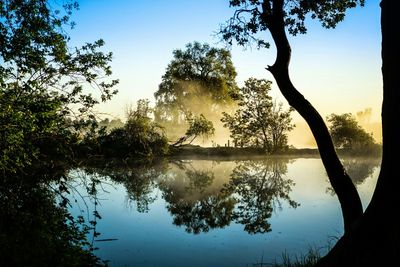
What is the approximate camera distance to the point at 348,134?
46.1 metres

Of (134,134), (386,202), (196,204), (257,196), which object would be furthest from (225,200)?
(134,134)

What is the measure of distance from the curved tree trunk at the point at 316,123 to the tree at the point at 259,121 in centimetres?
3688

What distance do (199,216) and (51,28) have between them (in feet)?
25.6

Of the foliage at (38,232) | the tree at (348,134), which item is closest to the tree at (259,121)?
the tree at (348,134)

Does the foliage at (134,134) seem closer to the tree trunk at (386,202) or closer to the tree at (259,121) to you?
the tree at (259,121)

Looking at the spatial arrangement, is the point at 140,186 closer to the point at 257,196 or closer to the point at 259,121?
the point at 257,196

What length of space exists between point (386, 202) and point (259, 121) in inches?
1572

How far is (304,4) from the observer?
779 centimetres

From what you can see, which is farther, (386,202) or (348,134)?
(348,134)

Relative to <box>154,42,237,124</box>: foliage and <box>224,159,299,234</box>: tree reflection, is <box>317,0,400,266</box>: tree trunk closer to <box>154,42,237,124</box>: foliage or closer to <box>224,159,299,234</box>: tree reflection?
<box>224,159,299,234</box>: tree reflection

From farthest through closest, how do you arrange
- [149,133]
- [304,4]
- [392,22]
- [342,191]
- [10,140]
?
[149,133]
[304,4]
[10,140]
[342,191]
[392,22]

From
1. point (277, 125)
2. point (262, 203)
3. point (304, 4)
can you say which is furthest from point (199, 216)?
point (277, 125)

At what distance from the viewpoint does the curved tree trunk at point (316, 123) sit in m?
5.28

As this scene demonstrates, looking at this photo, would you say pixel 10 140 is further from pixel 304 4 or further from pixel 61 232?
pixel 304 4
